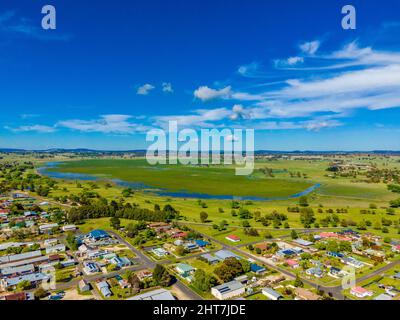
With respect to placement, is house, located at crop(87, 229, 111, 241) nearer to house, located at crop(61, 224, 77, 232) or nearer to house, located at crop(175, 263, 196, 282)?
house, located at crop(61, 224, 77, 232)

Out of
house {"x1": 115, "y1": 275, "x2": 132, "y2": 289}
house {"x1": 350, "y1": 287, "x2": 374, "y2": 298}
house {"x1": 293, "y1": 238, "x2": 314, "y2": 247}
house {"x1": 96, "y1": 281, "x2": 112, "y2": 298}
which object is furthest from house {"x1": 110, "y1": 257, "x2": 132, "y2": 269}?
house {"x1": 350, "y1": 287, "x2": 374, "y2": 298}

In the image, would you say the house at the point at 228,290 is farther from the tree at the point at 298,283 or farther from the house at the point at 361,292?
the house at the point at 361,292

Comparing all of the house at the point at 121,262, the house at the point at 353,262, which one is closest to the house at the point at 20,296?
the house at the point at 121,262

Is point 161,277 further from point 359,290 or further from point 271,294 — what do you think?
point 359,290
